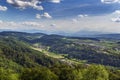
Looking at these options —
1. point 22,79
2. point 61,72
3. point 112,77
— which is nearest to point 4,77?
point 22,79

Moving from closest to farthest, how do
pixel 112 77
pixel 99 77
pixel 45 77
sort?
pixel 99 77 → pixel 45 77 → pixel 112 77

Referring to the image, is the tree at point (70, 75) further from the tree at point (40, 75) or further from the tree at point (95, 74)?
the tree at point (95, 74)

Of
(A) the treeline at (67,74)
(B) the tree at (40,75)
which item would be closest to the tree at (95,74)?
(A) the treeline at (67,74)

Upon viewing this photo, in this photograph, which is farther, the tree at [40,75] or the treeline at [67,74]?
the tree at [40,75]

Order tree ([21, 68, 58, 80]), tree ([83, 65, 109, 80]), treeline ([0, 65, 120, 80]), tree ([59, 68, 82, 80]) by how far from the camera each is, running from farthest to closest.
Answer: tree ([21, 68, 58, 80]) → tree ([59, 68, 82, 80]) → treeline ([0, 65, 120, 80]) → tree ([83, 65, 109, 80])

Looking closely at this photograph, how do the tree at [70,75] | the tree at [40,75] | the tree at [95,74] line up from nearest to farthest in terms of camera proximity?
the tree at [95,74], the tree at [70,75], the tree at [40,75]

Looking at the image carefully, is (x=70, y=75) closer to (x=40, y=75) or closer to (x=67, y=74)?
(x=67, y=74)

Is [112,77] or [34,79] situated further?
[112,77]

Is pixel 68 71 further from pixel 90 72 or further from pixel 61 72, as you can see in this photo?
pixel 90 72

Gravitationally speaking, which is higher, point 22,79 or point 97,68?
point 97,68

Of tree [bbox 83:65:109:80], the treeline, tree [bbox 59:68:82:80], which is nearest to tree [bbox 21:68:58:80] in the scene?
the treeline

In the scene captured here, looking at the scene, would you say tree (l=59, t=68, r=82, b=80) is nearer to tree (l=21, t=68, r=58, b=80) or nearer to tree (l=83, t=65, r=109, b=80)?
tree (l=21, t=68, r=58, b=80)
